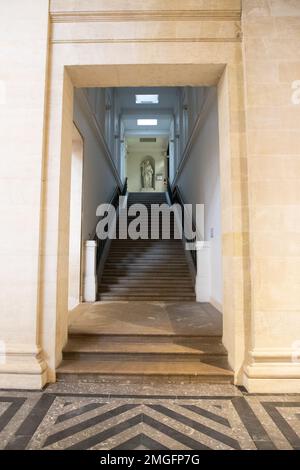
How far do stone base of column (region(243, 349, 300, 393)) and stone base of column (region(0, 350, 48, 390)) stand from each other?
2.10 m

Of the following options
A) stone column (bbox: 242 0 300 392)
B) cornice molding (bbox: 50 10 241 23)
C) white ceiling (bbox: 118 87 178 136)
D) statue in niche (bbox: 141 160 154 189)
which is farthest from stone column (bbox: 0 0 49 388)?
statue in niche (bbox: 141 160 154 189)

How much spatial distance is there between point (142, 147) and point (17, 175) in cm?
1831

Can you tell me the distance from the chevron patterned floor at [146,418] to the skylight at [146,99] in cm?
1281

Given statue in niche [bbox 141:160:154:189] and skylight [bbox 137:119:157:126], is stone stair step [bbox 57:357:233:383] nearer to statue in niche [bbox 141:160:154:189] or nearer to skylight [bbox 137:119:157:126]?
skylight [bbox 137:119:157:126]

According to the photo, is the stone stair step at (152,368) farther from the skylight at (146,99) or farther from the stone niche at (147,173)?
the stone niche at (147,173)

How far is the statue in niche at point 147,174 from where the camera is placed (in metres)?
20.7

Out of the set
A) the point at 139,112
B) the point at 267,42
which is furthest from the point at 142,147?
the point at 267,42

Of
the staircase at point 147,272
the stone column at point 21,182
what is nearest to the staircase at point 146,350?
the stone column at point 21,182

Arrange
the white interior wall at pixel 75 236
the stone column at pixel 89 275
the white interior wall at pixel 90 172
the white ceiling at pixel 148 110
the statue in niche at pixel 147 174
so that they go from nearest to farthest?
the white interior wall at pixel 75 236 < the stone column at pixel 89 275 < the white interior wall at pixel 90 172 < the white ceiling at pixel 148 110 < the statue in niche at pixel 147 174

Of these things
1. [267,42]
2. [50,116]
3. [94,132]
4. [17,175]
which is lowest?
[17,175]

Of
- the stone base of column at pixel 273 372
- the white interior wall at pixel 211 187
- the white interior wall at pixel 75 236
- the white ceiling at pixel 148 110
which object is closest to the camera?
the stone base of column at pixel 273 372

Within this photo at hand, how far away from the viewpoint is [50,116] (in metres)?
3.19
